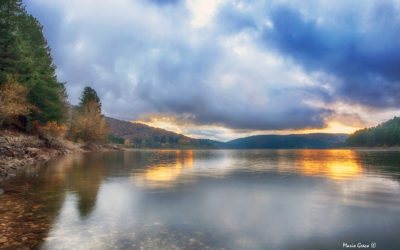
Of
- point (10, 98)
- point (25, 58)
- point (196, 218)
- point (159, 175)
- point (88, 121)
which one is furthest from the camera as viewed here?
point (88, 121)

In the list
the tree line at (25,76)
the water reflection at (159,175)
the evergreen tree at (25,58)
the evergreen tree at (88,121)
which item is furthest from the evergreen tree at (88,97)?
the water reflection at (159,175)

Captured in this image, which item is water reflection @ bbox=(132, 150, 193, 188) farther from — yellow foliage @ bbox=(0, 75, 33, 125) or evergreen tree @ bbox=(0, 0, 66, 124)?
evergreen tree @ bbox=(0, 0, 66, 124)

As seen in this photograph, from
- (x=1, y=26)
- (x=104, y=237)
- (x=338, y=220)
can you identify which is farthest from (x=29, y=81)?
(x=338, y=220)

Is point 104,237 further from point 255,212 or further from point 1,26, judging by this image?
point 1,26

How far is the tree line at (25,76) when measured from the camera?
3349 centimetres

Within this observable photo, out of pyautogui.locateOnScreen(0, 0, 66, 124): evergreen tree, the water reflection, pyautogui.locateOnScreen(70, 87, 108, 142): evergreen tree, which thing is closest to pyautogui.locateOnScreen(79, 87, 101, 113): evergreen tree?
pyautogui.locateOnScreen(70, 87, 108, 142): evergreen tree

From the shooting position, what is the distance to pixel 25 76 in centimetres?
3794

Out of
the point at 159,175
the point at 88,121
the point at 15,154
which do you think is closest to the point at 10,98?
the point at 15,154

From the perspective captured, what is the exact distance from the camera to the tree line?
110ft

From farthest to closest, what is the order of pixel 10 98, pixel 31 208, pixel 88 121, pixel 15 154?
pixel 88 121
pixel 15 154
pixel 10 98
pixel 31 208

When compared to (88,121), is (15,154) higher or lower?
lower

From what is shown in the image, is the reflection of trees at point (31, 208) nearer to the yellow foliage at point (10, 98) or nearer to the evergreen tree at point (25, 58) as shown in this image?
the yellow foliage at point (10, 98)

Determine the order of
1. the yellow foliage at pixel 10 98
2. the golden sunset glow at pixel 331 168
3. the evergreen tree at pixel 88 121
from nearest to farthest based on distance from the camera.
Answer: the golden sunset glow at pixel 331 168 → the yellow foliage at pixel 10 98 → the evergreen tree at pixel 88 121

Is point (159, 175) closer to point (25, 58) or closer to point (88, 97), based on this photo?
point (25, 58)
